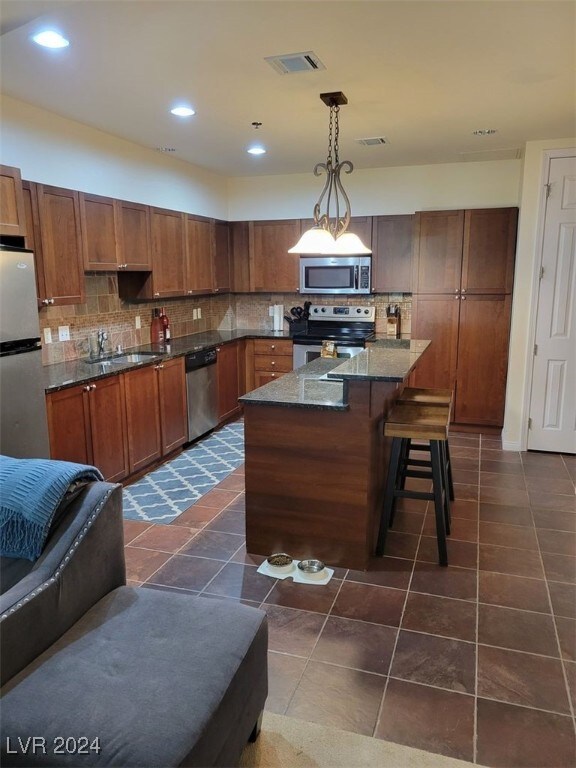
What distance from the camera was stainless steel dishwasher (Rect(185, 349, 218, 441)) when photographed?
4.88 metres

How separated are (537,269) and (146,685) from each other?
14.3 ft

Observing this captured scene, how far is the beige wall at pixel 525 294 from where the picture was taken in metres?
4.46

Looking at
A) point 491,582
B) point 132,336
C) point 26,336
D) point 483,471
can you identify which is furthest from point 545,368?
point 26,336

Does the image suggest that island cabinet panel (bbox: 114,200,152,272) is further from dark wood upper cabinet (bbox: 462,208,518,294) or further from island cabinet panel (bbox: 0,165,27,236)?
dark wood upper cabinet (bbox: 462,208,518,294)

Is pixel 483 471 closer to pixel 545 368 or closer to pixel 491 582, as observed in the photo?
pixel 545 368

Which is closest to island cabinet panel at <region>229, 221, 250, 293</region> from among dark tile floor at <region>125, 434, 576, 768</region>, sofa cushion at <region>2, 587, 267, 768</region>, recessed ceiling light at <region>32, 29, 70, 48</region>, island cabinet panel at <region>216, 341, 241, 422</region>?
island cabinet panel at <region>216, 341, 241, 422</region>

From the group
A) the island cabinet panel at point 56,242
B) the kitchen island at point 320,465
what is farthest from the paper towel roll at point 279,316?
the kitchen island at point 320,465

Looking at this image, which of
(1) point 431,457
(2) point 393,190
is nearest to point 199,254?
(2) point 393,190

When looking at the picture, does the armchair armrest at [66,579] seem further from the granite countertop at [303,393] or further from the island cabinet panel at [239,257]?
the island cabinet panel at [239,257]

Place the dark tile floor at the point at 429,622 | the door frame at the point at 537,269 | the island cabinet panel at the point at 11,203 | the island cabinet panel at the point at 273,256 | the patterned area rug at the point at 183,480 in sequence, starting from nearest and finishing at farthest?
the dark tile floor at the point at 429,622, the island cabinet panel at the point at 11,203, the patterned area rug at the point at 183,480, the door frame at the point at 537,269, the island cabinet panel at the point at 273,256

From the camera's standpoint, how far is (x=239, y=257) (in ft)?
20.2

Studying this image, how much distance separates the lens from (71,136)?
3850mm

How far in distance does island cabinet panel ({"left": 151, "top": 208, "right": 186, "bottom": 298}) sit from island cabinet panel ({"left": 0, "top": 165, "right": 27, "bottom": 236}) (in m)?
1.61

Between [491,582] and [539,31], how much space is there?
2.58 m
